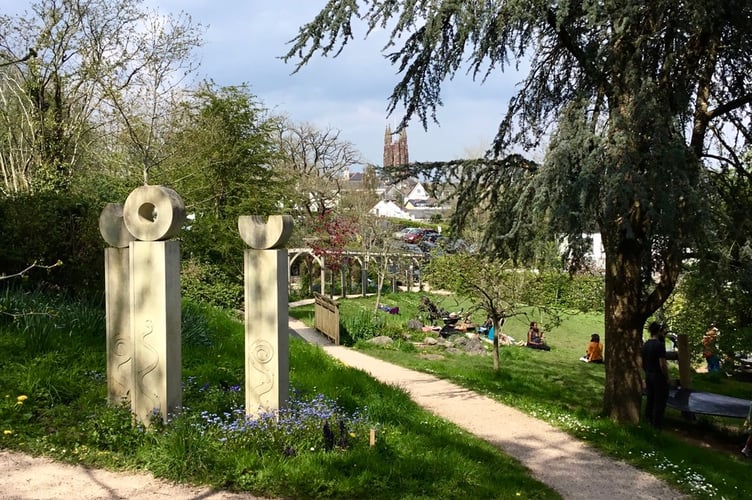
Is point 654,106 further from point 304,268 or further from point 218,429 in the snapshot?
point 304,268

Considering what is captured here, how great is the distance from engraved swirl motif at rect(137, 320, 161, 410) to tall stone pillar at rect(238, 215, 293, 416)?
0.77m

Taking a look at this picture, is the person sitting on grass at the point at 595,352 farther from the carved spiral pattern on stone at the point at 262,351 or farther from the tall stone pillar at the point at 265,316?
the carved spiral pattern on stone at the point at 262,351

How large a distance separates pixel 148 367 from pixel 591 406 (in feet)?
23.1

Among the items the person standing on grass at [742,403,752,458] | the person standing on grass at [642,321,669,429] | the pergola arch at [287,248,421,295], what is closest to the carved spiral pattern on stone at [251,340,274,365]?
the person standing on grass at [642,321,669,429]

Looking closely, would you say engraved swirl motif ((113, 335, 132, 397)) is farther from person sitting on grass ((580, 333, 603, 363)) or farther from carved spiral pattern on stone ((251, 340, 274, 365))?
person sitting on grass ((580, 333, 603, 363))

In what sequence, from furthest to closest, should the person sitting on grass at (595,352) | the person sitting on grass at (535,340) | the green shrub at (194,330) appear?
the person sitting on grass at (535,340) → the person sitting on grass at (595,352) → the green shrub at (194,330)

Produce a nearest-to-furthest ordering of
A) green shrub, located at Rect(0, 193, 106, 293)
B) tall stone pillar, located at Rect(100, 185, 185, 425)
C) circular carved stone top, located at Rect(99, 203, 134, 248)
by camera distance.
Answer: tall stone pillar, located at Rect(100, 185, 185, 425) → circular carved stone top, located at Rect(99, 203, 134, 248) → green shrub, located at Rect(0, 193, 106, 293)

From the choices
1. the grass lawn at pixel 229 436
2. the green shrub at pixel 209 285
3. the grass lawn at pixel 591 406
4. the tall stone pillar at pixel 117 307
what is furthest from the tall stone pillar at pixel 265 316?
the green shrub at pixel 209 285

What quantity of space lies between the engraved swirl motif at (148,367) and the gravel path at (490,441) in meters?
0.92

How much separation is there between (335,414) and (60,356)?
2940mm

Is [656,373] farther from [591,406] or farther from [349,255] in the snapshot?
[349,255]

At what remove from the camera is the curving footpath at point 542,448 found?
215 inches

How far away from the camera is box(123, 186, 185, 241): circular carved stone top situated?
5309mm

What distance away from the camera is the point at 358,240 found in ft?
87.7
